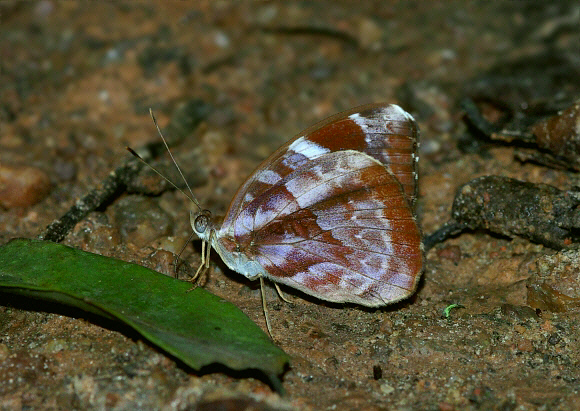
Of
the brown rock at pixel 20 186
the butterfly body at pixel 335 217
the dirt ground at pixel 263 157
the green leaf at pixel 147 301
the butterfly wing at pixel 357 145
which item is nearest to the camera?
the green leaf at pixel 147 301

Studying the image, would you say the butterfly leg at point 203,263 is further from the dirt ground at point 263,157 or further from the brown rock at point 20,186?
the brown rock at point 20,186

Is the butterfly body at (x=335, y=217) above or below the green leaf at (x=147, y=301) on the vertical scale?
above

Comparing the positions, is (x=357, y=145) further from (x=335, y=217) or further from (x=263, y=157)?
(x=263, y=157)

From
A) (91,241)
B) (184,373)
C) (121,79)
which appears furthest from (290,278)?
(121,79)

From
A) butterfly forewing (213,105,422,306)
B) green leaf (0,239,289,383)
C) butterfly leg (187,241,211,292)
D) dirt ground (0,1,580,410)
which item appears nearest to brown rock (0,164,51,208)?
dirt ground (0,1,580,410)

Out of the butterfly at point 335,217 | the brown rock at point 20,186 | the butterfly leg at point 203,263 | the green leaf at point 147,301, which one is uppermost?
the butterfly at point 335,217

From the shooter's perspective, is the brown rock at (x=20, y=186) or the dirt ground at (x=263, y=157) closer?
the dirt ground at (x=263, y=157)

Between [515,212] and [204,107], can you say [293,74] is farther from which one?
[515,212]

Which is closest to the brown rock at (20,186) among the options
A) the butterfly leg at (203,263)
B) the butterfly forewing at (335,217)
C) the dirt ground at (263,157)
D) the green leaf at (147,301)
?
the dirt ground at (263,157)
